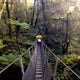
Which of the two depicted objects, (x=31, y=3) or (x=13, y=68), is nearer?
(x=13, y=68)

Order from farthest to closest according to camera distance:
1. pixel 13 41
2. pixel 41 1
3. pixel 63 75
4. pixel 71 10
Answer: pixel 41 1, pixel 71 10, pixel 13 41, pixel 63 75

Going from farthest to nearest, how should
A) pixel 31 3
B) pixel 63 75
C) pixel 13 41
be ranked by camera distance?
pixel 31 3 → pixel 13 41 → pixel 63 75

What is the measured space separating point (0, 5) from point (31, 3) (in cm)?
1326

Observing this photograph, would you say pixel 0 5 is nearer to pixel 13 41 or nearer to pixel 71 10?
pixel 13 41

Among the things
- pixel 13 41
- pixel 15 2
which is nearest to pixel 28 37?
pixel 13 41

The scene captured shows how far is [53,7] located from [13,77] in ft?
26.3

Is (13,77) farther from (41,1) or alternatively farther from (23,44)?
(41,1)

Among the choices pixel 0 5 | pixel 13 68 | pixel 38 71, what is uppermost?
pixel 0 5

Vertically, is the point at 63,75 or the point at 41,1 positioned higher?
the point at 41,1

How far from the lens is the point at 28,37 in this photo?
644 inches

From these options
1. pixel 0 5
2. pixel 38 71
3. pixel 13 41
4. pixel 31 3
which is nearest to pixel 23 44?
pixel 13 41

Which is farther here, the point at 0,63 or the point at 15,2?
the point at 15,2

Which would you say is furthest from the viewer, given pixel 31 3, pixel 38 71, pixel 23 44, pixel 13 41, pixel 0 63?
pixel 31 3

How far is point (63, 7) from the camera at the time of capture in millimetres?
15852
